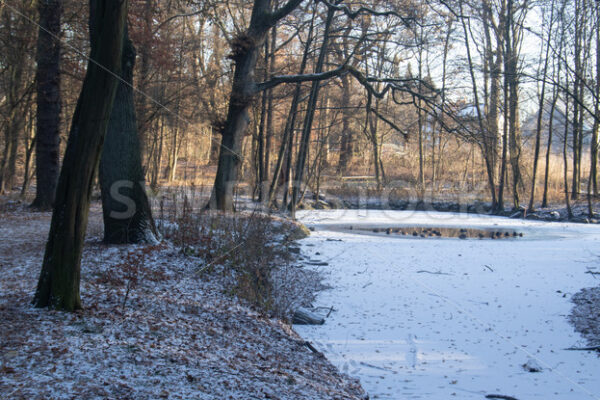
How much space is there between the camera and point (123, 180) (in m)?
8.88

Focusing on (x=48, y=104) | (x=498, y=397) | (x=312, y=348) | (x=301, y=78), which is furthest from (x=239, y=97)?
(x=498, y=397)

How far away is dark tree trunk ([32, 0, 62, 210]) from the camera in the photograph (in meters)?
13.7

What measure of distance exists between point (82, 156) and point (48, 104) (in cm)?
1053

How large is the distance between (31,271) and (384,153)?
37.6m

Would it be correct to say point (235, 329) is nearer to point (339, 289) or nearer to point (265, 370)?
point (265, 370)

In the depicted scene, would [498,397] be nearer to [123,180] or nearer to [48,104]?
[123,180]

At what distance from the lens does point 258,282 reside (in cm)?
849

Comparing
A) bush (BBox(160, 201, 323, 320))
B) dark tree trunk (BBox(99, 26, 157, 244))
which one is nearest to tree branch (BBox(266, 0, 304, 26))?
dark tree trunk (BBox(99, 26, 157, 244))

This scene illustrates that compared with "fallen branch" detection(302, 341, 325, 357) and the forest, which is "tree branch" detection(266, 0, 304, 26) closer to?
the forest

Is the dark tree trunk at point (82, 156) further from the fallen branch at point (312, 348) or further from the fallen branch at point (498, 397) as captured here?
the fallen branch at point (498, 397)

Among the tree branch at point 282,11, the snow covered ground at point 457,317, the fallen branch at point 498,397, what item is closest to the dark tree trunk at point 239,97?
the tree branch at point 282,11

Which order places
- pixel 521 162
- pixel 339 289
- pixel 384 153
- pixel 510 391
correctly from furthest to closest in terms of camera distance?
pixel 384 153 → pixel 521 162 → pixel 339 289 → pixel 510 391

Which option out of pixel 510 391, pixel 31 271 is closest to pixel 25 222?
pixel 31 271

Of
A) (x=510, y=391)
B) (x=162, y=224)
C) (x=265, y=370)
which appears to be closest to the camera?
(x=265, y=370)
